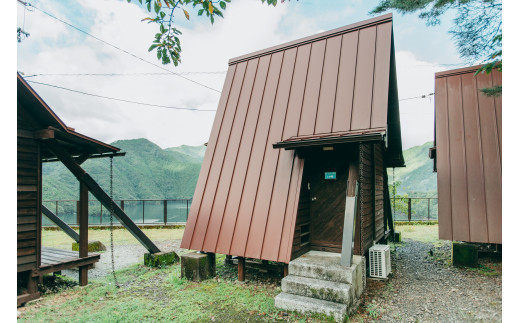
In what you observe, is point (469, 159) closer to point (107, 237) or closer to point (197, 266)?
point (197, 266)

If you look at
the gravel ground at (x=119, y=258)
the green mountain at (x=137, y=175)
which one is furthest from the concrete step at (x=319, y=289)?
the green mountain at (x=137, y=175)

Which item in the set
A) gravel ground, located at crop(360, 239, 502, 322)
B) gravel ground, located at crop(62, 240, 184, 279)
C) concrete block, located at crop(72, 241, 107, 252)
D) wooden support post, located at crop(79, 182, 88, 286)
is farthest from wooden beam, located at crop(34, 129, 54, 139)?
gravel ground, located at crop(360, 239, 502, 322)

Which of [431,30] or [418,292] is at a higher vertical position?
[431,30]

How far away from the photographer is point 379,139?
445cm

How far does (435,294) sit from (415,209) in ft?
35.6

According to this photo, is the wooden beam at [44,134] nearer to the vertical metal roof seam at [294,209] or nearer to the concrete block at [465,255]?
the vertical metal roof seam at [294,209]

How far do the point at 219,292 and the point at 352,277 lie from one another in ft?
7.99

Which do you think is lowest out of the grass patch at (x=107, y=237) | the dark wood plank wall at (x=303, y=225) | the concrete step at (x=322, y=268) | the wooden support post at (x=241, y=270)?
the grass patch at (x=107, y=237)

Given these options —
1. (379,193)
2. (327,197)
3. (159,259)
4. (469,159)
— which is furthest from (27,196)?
(469,159)

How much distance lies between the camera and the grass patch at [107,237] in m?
10.3

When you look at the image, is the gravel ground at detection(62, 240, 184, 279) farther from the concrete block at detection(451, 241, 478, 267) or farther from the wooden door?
the concrete block at detection(451, 241, 478, 267)

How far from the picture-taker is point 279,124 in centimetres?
634

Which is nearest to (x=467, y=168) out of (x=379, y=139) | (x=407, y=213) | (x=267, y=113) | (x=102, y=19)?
(x=379, y=139)

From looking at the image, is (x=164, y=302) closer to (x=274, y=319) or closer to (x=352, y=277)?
(x=274, y=319)
